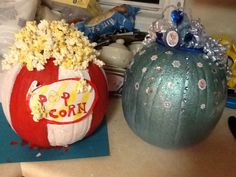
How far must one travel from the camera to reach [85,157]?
2.05 feet

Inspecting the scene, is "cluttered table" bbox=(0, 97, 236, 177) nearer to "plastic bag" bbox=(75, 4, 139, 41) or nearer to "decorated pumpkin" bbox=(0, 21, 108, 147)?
"decorated pumpkin" bbox=(0, 21, 108, 147)

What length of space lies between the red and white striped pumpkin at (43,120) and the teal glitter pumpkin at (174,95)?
0.07m

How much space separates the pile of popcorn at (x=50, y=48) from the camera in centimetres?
56

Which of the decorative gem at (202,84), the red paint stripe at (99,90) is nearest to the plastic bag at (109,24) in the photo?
the red paint stripe at (99,90)

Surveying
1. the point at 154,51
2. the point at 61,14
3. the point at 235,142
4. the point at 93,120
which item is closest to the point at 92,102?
the point at 93,120

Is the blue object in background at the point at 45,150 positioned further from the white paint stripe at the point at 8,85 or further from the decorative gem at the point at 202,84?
the decorative gem at the point at 202,84

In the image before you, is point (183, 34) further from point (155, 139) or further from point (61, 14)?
point (61, 14)

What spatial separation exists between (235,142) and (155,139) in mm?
193

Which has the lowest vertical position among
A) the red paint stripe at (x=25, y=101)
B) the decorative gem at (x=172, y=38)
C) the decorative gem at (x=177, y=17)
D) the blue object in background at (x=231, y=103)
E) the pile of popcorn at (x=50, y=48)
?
the blue object in background at (x=231, y=103)

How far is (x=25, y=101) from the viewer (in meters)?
0.57

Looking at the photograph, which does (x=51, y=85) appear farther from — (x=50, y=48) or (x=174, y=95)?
(x=174, y=95)

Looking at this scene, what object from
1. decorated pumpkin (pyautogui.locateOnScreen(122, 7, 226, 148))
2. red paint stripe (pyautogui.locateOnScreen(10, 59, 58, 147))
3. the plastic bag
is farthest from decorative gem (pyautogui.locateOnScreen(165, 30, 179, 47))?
the plastic bag

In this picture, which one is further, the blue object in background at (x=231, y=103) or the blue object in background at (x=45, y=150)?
the blue object in background at (x=231, y=103)

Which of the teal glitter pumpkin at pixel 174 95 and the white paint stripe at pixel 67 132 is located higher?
the teal glitter pumpkin at pixel 174 95
